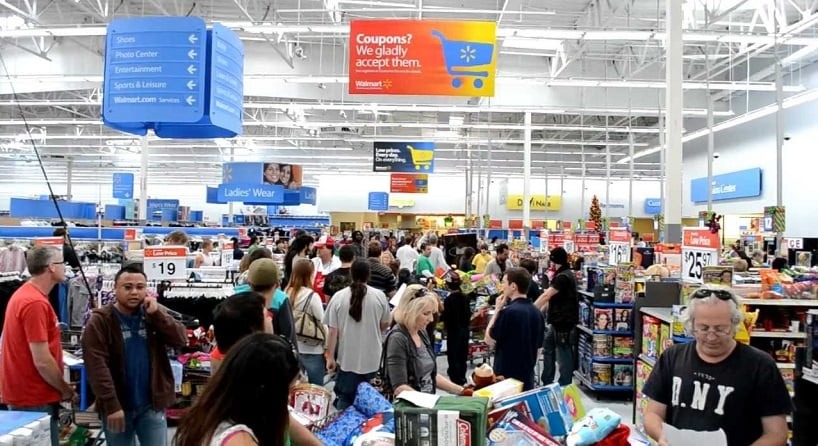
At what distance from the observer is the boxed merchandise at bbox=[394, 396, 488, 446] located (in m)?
1.83

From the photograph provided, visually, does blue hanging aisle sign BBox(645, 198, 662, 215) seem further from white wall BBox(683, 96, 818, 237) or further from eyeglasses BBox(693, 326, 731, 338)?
eyeglasses BBox(693, 326, 731, 338)

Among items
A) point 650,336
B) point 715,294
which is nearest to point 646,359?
point 650,336

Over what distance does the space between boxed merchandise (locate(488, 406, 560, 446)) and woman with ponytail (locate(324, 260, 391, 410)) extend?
8.08 ft

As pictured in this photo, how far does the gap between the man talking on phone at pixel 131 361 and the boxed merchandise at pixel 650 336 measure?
371 centimetres

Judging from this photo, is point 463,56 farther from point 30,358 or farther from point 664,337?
point 30,358

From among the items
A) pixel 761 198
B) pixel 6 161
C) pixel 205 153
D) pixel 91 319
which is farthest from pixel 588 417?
pixel 6 161

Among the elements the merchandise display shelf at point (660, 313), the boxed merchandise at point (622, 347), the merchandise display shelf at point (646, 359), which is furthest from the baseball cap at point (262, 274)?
the boxed merchandise at point (622, 347)

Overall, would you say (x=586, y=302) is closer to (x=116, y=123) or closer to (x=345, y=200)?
(x=116, y=123)

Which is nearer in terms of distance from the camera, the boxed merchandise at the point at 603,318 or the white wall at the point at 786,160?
the boxed merchandise at the point at 603,318

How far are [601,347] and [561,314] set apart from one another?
0.95 metres

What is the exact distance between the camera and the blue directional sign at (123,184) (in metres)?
26.7

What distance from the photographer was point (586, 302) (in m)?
7.51

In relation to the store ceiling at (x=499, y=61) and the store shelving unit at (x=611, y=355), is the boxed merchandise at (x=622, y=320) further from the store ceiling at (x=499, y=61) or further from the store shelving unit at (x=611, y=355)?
the store ceiling at (x=499, y=61)

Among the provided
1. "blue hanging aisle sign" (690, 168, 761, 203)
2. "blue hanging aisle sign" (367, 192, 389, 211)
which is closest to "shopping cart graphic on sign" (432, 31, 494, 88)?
"blue hanging aisle sign" (690, 168, 761, 203)
